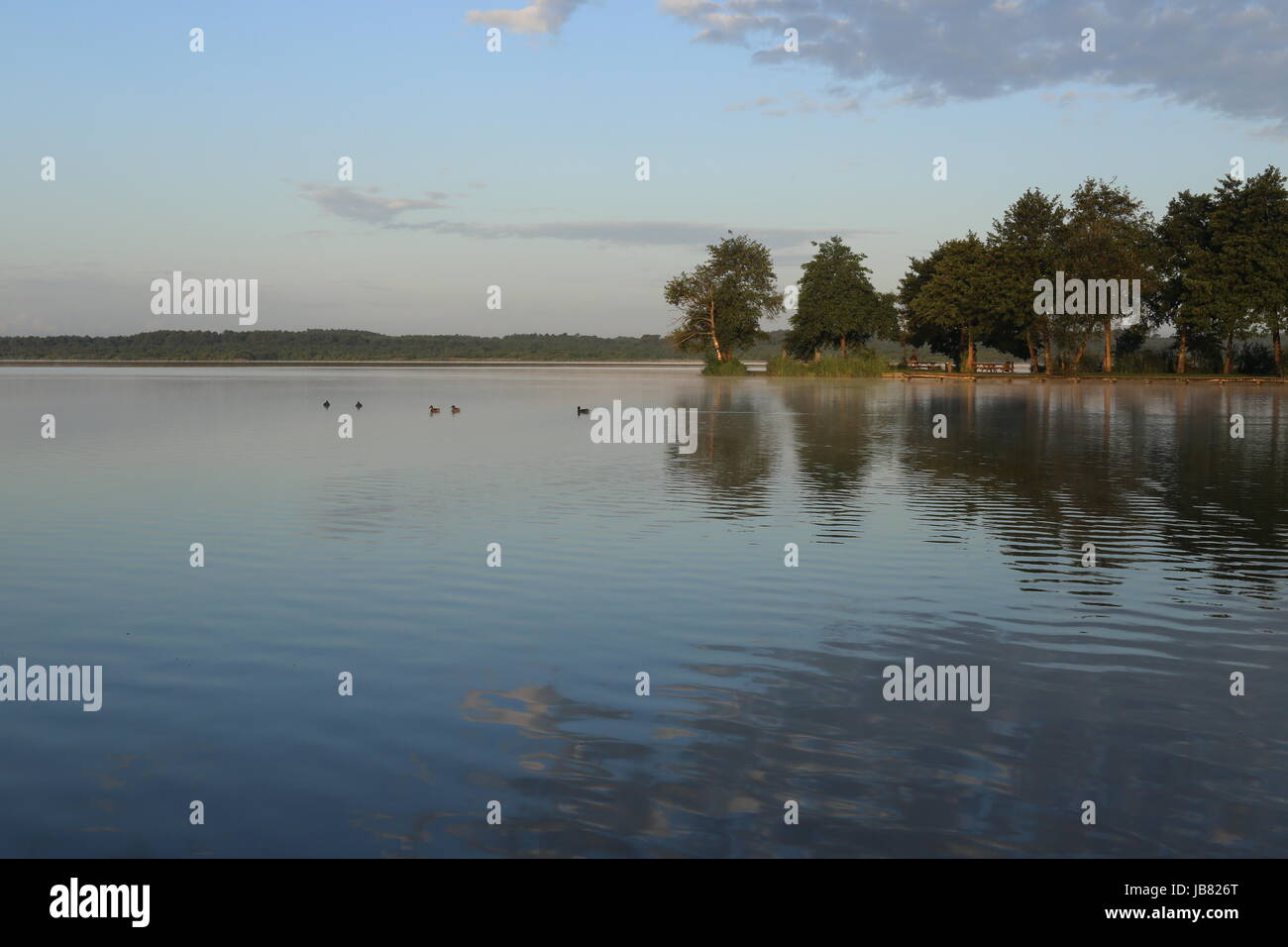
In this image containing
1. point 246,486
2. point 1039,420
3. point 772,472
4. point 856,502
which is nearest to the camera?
point 856,502

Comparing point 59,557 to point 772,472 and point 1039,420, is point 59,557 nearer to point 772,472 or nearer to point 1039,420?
point 772,472

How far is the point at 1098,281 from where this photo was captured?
117 metres

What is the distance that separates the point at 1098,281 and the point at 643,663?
115749 millimetres

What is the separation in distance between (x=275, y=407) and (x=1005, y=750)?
66868 millimetres

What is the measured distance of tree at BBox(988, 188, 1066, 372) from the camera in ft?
404

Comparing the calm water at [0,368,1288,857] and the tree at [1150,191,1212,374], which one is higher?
the tree at [1150,191,1212,374]

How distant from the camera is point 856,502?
26.4 m

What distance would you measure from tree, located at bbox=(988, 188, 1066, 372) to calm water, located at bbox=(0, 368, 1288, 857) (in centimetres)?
9678
